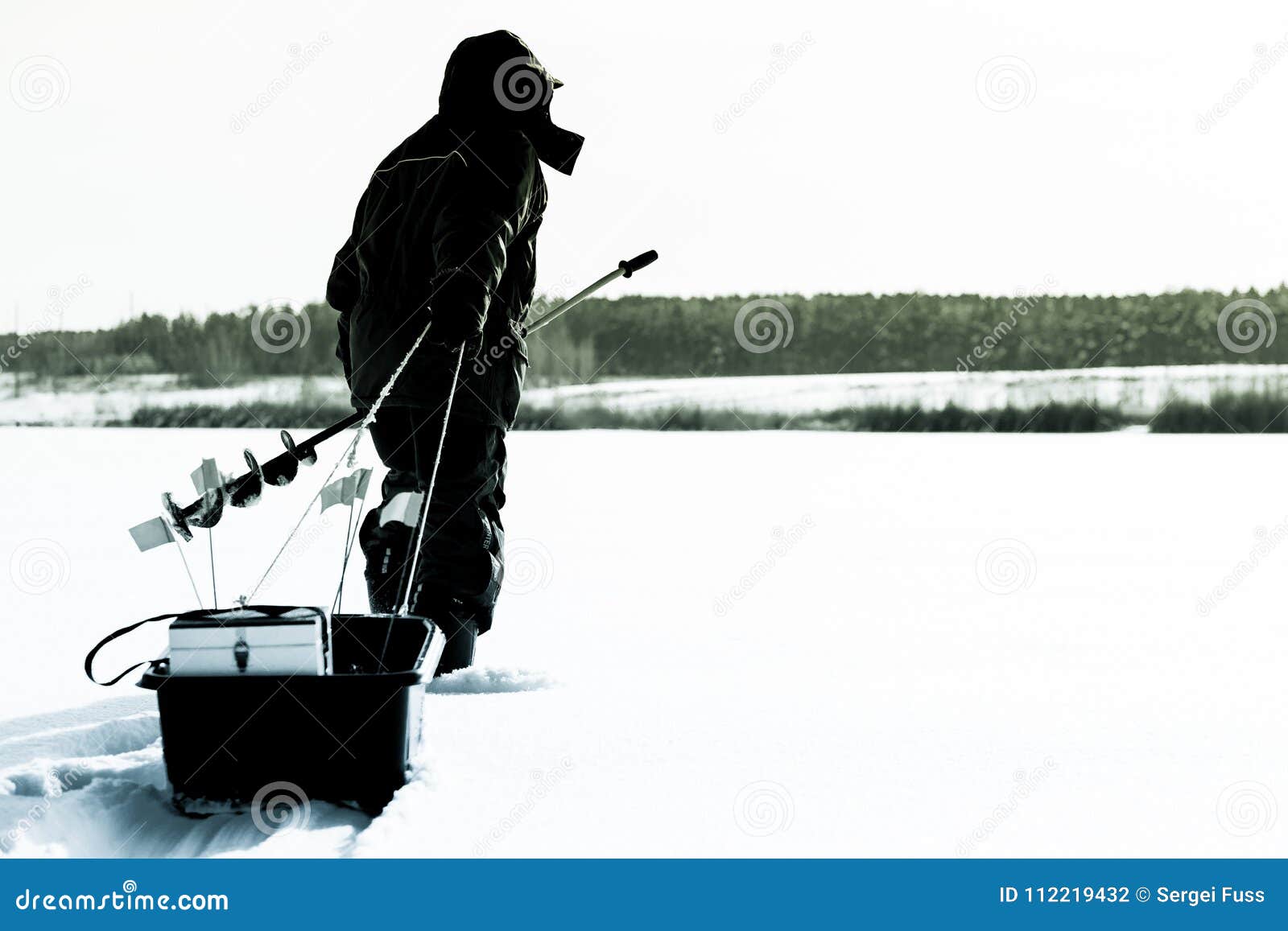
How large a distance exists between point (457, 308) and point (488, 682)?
88cm

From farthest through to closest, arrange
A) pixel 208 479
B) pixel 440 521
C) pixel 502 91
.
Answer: pixel 440 521 → pixel 502 91 → pixel 208 479

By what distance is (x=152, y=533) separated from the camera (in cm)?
198

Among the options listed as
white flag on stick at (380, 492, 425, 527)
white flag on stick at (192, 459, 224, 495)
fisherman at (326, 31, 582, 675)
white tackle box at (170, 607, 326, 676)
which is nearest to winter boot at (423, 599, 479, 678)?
fisherman at (326, 31, 582, 675)

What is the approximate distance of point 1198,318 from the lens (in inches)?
512

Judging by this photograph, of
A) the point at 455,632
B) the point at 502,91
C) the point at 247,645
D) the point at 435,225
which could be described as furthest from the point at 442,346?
the point at 247,645

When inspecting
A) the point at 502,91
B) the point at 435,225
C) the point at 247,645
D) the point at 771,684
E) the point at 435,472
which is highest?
the point at 502,91

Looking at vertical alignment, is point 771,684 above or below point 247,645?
below

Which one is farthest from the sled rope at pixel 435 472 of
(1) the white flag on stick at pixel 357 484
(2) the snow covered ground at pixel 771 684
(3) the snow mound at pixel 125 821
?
(3) the snow mound at pixel 125 821

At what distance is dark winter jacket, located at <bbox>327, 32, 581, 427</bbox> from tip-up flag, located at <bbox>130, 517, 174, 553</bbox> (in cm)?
81

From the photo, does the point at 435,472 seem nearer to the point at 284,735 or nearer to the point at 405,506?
the point at 405,506

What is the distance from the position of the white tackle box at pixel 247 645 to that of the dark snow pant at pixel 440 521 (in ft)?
3.06

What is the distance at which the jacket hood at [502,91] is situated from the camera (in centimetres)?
273

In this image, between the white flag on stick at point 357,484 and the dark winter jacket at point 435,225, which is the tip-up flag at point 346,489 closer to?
the white flag on stick at point 357,484

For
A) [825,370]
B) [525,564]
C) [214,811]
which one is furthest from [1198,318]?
[214,811]
